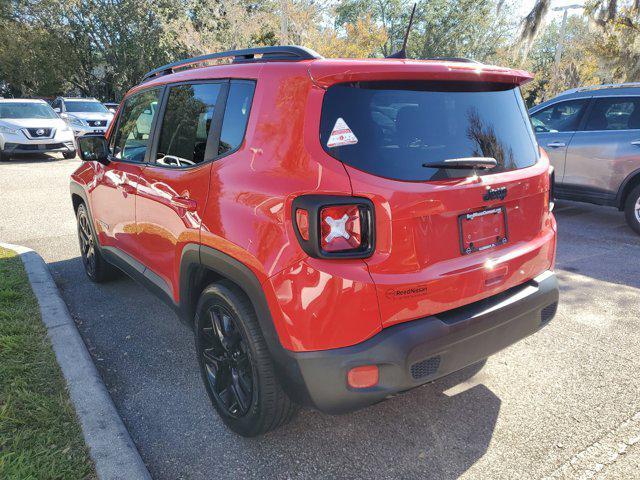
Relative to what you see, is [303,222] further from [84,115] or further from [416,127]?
[84,115]

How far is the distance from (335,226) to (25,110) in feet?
50.8

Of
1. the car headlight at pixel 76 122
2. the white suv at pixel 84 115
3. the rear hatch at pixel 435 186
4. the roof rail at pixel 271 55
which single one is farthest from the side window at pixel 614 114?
the car headlight at pixel 76 122

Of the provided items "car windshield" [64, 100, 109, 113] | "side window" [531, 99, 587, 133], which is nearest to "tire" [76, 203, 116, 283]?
"side window" [531, 99, 587, 133]

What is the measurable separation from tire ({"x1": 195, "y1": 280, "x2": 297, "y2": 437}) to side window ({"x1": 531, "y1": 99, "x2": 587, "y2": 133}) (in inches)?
236

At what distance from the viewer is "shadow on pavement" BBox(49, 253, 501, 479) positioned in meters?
2.38

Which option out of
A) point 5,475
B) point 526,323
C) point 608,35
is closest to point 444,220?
point 526,323

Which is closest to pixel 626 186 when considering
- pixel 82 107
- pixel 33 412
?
pixel 33 412

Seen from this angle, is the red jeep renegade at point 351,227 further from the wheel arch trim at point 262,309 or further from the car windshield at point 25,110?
the car windshield at point 25,110

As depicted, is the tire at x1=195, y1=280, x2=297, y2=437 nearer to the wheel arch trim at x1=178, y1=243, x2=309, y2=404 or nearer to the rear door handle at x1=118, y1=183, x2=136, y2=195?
the wheel arch trim at x1=178, y1=243, x2=309, y2=404

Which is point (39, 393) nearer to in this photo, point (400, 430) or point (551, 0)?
point (400, 430)

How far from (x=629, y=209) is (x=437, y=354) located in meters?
5.36

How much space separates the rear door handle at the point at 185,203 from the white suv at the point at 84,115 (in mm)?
15116

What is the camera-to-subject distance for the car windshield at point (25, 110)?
14117mm

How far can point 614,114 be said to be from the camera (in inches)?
251
